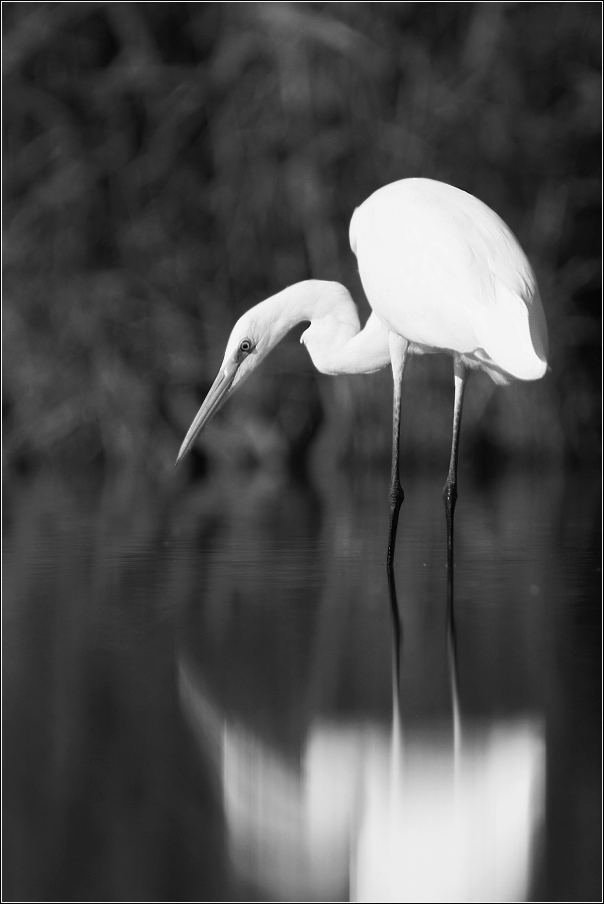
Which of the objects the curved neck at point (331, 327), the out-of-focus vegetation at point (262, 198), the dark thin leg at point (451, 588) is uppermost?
the out-of-focus vegetation at point (262, 198)

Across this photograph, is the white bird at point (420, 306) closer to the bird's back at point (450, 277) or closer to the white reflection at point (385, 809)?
the bird's back at point (450, 277)

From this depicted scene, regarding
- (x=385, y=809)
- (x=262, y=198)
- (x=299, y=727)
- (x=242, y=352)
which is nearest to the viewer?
(x=385, y=809)

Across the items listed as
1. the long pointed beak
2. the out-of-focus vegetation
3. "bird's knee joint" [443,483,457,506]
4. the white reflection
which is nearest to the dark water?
the white reflection

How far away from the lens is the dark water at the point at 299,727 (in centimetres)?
174

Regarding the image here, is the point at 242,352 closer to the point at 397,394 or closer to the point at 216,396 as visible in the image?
the point at 216,396

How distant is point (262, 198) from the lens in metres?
9.50

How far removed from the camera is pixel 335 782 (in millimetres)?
2039

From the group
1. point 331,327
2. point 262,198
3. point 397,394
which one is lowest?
point 397,394

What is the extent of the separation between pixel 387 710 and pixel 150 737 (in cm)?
45

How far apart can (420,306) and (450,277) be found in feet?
0.47

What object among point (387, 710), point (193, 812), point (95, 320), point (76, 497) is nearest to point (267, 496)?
point (76, 497)

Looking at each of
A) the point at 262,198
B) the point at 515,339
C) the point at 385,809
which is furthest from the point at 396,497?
the point at 262,198

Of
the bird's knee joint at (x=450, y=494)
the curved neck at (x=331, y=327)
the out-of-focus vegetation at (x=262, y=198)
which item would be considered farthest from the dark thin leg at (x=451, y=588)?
the out-of-focus vegetation at (x=262, y=198)

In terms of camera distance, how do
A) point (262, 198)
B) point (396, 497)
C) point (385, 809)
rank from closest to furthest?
point (385, 809)
point (396, 497)
point (262, 198)
